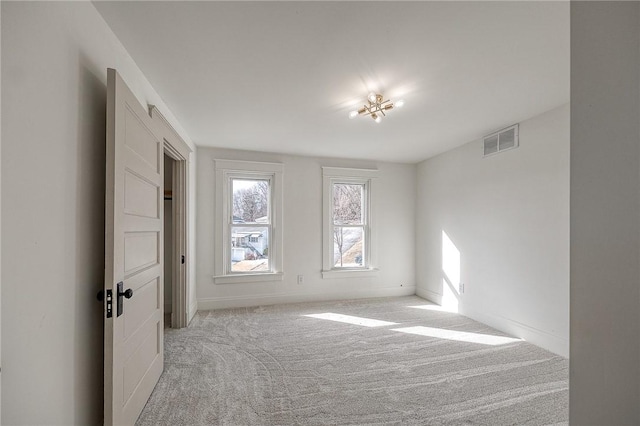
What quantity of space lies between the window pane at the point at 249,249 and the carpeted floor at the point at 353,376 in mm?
926

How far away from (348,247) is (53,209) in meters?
4.18

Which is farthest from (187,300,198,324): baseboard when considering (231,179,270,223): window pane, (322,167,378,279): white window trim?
(322,167,378,279): white window trim

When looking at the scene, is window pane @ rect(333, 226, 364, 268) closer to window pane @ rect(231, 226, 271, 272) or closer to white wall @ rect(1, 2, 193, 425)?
window pane @ rect(231, 226, 271, 272)

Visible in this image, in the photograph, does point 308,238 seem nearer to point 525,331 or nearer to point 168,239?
point 168,239

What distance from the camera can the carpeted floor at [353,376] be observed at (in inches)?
75.2

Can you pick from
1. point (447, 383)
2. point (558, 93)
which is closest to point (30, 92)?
point (447, 383)

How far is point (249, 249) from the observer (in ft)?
14.8

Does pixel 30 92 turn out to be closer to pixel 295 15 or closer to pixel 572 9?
pixel 295 15

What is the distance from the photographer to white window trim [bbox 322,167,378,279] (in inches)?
187

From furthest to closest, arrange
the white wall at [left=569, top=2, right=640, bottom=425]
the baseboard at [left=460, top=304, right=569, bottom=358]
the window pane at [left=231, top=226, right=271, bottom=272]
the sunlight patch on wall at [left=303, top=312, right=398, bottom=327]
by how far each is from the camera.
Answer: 1. the window pane at [left=231, top=226, right=271, bottom=272]
2. the sunlight patch on wall at [left=303, top=312, right=398, bottom=327]
3. the baseboard at [left=460, top=304, right=569, bottom=358]
4. the white wall at [left=569, top=2, right=640, bottom=425]

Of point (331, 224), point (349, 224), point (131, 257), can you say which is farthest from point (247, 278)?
point (131, 257)

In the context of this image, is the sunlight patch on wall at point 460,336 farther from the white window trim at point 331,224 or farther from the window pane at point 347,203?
the window pane at point 347,203

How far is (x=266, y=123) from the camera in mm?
3227

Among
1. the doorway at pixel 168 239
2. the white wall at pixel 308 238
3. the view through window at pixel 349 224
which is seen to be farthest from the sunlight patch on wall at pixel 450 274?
the doorway at pixel 168 239
